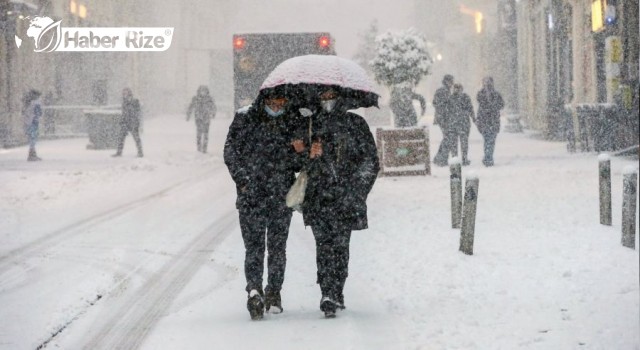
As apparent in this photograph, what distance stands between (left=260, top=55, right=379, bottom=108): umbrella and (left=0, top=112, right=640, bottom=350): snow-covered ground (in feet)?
5.26

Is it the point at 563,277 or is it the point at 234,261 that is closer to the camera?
the point at 563,277

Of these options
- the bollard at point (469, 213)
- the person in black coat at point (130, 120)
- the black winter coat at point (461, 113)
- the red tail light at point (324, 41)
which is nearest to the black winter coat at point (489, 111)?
the black winter coat at point (461, 113)

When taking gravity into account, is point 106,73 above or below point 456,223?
above

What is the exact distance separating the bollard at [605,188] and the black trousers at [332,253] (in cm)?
460

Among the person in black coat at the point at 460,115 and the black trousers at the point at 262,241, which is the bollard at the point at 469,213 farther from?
the person in black coat at the point at 460,115

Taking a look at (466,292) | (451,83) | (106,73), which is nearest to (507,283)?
(466,292)

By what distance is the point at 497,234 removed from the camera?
11.1 metres

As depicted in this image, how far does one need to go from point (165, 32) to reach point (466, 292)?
167 feet

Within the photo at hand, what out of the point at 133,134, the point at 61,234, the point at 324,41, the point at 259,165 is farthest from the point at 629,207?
the point at 133,134

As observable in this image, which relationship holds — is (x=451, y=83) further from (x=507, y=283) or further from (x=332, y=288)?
(x=332, y=288)

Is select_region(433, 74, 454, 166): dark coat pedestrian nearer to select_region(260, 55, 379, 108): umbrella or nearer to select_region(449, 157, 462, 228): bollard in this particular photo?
select_region(449, 157, 462, 228): bollard

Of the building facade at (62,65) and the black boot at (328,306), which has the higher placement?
the building facade at (62,65)

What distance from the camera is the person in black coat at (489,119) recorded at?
67.2ft

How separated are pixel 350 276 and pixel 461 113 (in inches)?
477
